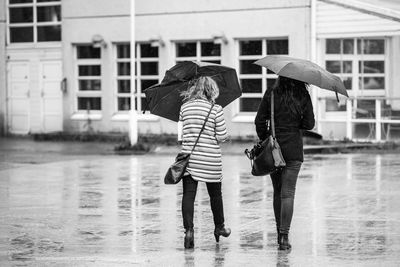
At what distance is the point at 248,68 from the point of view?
2588 centimetres

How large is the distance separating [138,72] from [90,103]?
6.14 feet

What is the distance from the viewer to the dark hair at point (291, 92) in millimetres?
9603

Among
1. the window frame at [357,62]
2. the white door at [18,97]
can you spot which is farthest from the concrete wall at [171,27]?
the white door at [18,97]

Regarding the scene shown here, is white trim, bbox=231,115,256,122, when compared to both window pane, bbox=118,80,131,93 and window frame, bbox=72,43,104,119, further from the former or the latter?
window frame, bbox=72,43,104,119

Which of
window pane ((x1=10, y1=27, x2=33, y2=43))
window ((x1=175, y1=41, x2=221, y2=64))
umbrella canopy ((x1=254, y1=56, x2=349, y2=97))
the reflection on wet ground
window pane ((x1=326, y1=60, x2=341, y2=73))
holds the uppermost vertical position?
window pane ((x1=10, y1=27, x2=33, y2=43))

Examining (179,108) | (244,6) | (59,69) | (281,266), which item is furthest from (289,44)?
(281,266)

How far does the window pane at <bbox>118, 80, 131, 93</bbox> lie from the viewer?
27.5 metres

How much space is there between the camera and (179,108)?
10.5 metres

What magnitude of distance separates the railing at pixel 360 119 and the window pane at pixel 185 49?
13.7ft

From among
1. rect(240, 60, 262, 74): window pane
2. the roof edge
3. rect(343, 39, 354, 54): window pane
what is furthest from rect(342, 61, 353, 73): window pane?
rect(240, 60, 262, 74): window pane

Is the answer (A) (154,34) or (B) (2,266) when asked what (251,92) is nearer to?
(A) (154,34)

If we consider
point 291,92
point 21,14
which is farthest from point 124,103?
point 291,92

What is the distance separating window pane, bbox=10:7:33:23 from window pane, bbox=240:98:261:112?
25.4 feet

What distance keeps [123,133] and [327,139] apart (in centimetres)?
617
